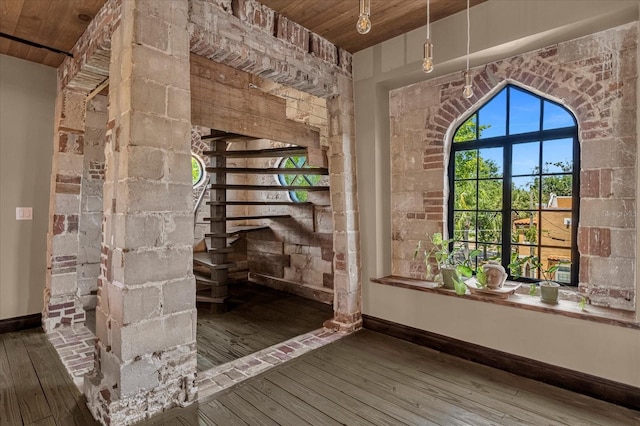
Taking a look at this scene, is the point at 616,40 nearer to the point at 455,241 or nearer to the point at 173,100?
the point at 455,241

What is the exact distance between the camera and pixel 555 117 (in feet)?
9.87

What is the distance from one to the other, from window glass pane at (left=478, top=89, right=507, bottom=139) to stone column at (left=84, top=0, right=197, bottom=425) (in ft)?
9.26

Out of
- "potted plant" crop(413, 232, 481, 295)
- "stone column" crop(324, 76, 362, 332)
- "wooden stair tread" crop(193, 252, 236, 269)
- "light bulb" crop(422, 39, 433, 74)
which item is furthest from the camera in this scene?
Answer: "wooden stair tread" crop(193, 252, 236, 269)

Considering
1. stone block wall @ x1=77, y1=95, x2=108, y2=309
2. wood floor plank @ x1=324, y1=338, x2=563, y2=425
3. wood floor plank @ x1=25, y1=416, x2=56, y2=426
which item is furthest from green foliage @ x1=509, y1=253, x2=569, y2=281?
stone block wall @ x1=77, y1=95, x2=108, y2=309

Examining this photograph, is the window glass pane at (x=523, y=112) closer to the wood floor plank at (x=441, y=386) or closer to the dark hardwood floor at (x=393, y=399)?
the dark hardwood floor at (x=393, y=399)

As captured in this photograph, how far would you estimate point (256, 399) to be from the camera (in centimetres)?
243

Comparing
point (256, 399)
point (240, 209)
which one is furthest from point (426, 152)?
point (240, 209)

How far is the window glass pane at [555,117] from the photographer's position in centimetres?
294

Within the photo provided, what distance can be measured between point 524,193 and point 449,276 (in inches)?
41.8

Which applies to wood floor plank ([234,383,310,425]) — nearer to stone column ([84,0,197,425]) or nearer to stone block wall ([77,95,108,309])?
stone column ([84,0,197,425])

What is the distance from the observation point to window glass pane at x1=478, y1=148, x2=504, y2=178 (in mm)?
3377

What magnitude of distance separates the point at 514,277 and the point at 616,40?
2.11 metres

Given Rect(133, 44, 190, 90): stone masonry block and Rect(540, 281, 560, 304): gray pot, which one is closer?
Rect(133, 44, 190, 90): stone masonry block

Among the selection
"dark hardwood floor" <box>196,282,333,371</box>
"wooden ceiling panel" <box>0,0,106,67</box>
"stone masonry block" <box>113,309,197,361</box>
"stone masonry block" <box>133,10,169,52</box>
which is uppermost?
"wooden ceiling panel" <box>0,0,106,67</box>
